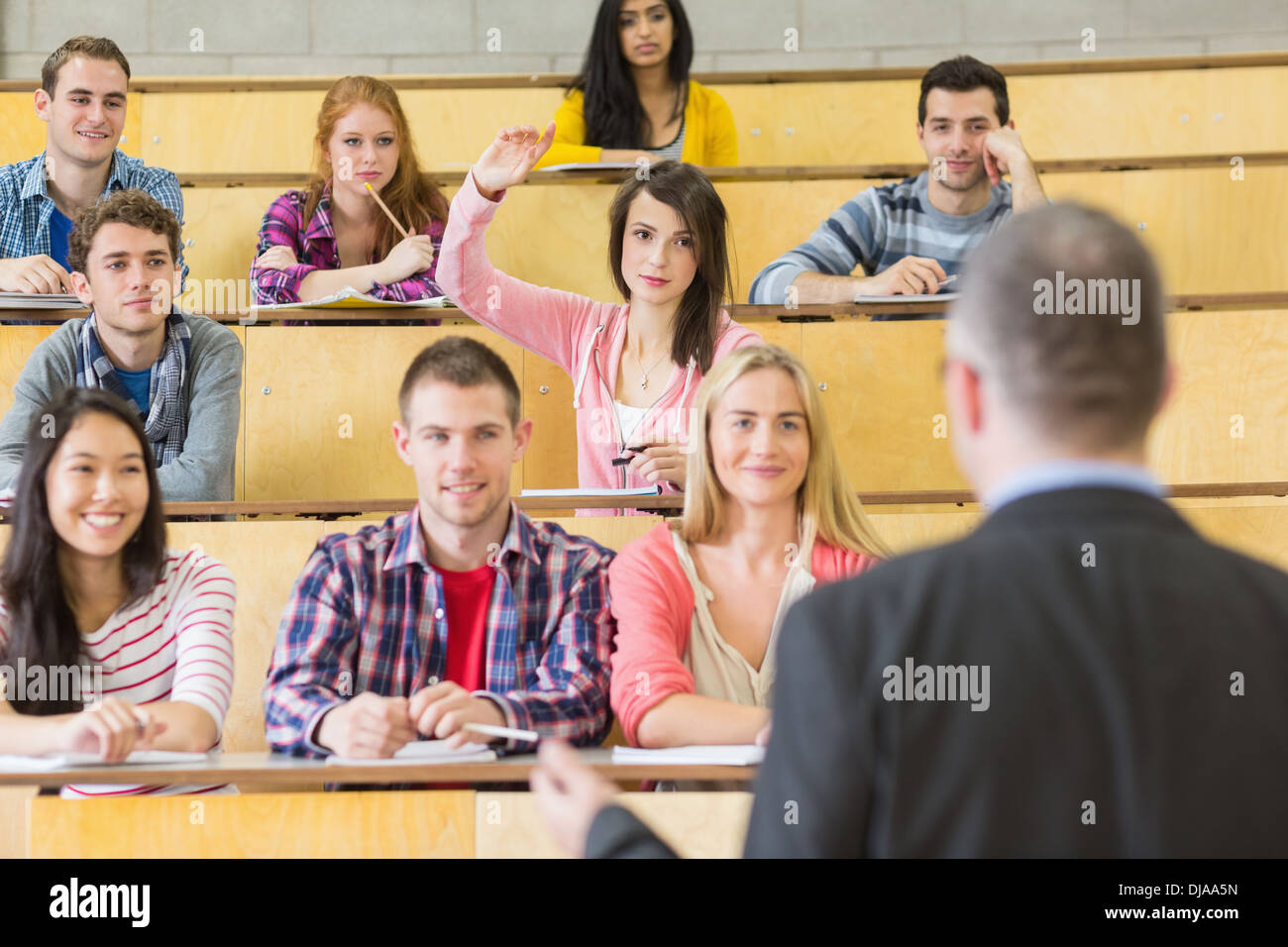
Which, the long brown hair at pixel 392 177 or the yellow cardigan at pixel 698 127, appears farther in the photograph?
the yellow cardigan at pixel 698 127

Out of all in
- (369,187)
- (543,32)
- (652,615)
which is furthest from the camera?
(543,32)

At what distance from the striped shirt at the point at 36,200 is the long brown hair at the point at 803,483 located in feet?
3.95

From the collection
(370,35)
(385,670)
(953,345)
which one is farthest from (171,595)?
(370,35)

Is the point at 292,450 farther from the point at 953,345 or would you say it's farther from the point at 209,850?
the point at 953,345

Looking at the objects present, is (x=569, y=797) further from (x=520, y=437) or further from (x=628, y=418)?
(x=628, y=418)

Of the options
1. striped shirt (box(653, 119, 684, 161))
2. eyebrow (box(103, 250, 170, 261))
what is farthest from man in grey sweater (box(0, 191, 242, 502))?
striped shirt (box(653, 119, 684, 161))

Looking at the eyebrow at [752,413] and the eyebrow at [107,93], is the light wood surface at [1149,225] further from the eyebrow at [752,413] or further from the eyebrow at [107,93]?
the eyebrow at [752,413]

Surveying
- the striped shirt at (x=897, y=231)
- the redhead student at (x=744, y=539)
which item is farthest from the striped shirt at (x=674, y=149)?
the redhead student at (x=744, y=539)

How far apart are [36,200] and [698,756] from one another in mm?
1726

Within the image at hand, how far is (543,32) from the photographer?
11.7 feet

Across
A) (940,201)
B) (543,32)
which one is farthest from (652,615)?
(543,32)

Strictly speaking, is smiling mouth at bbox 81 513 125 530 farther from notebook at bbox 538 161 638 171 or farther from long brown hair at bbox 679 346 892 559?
notebook at bbox 538 161 638 171

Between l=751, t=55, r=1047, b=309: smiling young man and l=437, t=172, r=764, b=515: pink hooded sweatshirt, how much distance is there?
328 millimetres

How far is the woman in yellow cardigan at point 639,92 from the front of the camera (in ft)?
8.45
